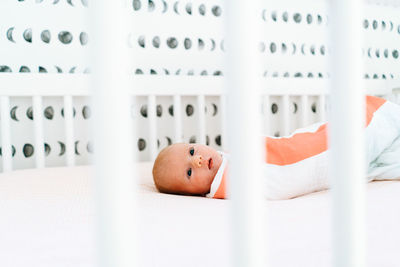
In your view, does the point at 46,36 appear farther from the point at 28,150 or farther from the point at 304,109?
the point at 304,109

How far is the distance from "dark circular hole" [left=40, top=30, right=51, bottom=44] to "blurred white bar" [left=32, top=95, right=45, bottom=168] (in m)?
0.20

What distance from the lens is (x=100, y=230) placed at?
22 cm

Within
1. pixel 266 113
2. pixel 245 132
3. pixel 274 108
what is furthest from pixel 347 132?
pixel 274 108

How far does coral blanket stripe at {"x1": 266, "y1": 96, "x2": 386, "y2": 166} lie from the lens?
0.81 meters

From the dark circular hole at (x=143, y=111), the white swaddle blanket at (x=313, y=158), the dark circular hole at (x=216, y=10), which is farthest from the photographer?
the dark circular hole at (x=216, y=10)

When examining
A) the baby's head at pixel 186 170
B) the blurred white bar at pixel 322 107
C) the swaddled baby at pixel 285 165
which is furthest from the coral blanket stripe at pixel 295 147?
the blurred white bar at pixel 322 107

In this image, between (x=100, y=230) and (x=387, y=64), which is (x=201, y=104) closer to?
(x=387, y=64)

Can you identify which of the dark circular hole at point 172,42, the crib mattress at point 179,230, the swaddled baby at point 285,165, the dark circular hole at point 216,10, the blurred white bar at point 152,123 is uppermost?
the dark circular hole at point 216,10

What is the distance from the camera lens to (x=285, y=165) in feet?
2.63

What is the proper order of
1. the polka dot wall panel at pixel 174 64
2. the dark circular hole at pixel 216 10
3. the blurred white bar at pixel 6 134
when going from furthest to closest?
the dark circular hole at pixel 216 10 → the polka dot wall panel at pixel 174 64 → the blurred white bar at pixel 6 134

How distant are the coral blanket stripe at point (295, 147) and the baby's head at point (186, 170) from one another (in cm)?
11

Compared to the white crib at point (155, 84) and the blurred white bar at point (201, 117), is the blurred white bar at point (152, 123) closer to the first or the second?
the white crib at point (155, 84)

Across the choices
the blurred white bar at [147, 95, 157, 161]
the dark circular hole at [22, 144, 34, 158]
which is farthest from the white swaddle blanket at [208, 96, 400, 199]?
the dark circular hole at [22, 144, 34, 158]

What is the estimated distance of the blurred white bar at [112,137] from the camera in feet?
0.68
